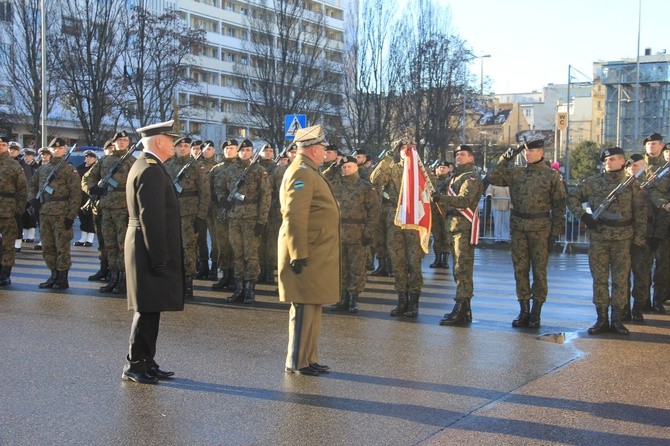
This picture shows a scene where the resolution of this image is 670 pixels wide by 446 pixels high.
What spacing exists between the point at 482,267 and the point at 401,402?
10473 millimetres

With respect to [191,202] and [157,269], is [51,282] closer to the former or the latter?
[191,202]

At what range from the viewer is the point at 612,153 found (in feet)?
31.1

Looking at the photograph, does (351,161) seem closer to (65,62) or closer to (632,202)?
(632,202)

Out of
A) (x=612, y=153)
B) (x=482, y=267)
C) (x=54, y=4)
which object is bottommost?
(x=482, y=267)

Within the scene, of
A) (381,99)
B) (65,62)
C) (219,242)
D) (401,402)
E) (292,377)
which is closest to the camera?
(401,402)

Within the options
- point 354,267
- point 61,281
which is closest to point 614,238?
point 354,267

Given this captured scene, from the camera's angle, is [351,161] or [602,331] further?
[351,161]

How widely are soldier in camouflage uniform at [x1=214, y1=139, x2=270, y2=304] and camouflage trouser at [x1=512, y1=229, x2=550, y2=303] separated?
3.61 m

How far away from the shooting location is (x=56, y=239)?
12070 mm

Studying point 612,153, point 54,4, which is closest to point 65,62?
point 54,4

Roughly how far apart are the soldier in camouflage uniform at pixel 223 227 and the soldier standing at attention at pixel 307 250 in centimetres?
505

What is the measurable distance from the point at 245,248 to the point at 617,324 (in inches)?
198

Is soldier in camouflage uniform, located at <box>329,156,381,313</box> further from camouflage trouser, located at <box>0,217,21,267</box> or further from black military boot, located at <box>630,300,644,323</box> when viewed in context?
camouflage trouser, located at <box>0,217,21,267</box>

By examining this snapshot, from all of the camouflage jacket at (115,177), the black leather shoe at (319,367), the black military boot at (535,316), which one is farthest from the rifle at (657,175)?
the camouflage jacket at (115,177)
